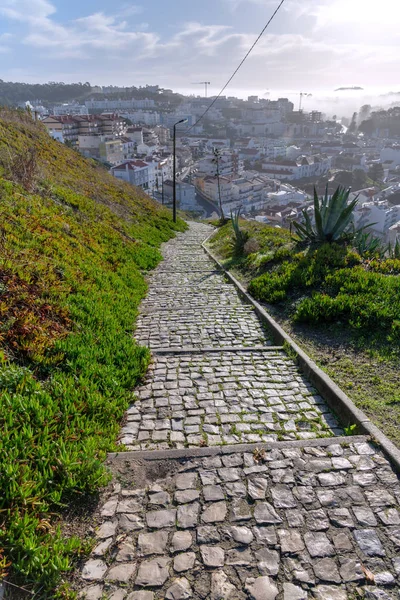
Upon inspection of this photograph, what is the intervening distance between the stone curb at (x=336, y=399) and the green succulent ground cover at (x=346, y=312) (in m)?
0.15

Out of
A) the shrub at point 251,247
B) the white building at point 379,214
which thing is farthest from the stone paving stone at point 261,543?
the white building at point 379,214

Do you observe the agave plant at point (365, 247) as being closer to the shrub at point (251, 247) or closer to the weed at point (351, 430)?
the shrub at point (251, 247)

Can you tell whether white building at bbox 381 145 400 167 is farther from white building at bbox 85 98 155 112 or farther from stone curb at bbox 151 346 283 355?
stone curb at bbox 151 346 283 355

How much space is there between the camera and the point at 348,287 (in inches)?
283

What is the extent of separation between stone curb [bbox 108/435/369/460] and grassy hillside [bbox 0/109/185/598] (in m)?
0.25

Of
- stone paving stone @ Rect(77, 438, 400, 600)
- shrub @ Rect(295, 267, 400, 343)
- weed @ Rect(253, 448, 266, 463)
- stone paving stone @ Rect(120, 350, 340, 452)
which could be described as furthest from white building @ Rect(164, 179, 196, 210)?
stone paving stone @ Rect(77, 438, 400, 600)

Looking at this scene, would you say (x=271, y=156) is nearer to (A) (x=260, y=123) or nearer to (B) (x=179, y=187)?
(A) (x=260, y=123)

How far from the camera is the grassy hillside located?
2.48 m

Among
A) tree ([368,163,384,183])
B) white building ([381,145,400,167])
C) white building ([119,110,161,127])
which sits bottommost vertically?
tree ([368,163,384,183])

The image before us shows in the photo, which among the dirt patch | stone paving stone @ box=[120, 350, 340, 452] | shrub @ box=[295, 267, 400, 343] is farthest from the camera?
shrub @ box=[295, 267, 400, 343]

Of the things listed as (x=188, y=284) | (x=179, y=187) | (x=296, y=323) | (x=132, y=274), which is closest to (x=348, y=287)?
(x=296, y=323)

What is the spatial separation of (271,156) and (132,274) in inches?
5605

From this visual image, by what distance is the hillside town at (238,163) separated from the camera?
7125 cm

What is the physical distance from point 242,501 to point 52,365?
8.47 ft
